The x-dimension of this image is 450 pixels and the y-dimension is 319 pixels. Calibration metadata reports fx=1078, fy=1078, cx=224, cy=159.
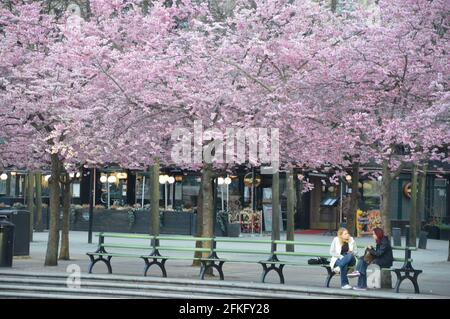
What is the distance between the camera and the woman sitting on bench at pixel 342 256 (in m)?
20.9

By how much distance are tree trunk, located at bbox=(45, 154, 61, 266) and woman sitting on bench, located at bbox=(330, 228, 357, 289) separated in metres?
7.95

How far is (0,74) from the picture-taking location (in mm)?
26844

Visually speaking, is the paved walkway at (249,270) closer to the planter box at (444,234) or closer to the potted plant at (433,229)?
the planter box at (444,234)

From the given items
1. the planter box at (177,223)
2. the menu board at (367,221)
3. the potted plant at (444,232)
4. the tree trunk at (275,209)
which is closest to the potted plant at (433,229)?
the potted plant at (444,232)

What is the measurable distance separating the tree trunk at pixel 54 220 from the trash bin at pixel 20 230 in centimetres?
229

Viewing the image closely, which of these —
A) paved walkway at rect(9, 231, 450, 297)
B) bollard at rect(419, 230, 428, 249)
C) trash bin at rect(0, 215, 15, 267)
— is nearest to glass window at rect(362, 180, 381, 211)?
bollard at rect(419, 230, 428, 249)

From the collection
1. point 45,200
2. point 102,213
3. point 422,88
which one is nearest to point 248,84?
point 422,88

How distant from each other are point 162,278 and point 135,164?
18.9 feet

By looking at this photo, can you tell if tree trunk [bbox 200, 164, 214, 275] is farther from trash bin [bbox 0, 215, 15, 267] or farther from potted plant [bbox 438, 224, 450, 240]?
potted plant [bbox 438, 224, 450, 240]

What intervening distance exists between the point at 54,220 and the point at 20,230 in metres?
2.92

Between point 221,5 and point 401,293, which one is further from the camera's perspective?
point 221,5

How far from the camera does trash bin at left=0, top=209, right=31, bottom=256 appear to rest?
1120 inches

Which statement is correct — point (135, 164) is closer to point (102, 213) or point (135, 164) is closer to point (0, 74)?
point (0, 74)

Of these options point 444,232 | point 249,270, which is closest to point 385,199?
point 249,270
